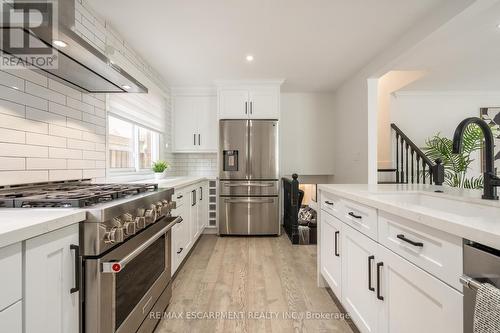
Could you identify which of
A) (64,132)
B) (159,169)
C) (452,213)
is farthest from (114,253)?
(159,169)

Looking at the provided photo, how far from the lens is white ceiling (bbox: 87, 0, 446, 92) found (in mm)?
1960

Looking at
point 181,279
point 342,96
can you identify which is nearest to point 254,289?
point 181,279

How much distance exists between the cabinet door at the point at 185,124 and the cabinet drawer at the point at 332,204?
260 centimetres

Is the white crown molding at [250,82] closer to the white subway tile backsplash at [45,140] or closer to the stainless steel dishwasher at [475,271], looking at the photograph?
the white subway tile backsplash at [45,140]

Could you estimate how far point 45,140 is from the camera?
60.3 inches

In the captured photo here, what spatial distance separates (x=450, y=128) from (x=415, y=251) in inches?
177

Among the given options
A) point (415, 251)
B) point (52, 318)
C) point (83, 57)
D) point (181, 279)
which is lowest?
point (181, 279)

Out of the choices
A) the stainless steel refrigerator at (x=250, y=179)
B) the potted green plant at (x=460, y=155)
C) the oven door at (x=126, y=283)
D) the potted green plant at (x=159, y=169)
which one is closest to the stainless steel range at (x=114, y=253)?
the oven door at (x=126, y=283)

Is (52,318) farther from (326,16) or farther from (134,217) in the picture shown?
(326,16)

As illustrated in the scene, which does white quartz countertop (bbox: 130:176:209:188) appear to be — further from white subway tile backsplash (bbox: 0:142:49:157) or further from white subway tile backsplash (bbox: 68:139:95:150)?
white subway tile backsplash (bbox: 0:142:49:157)

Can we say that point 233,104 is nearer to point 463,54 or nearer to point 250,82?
point 250,82

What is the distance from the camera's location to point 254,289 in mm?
2117

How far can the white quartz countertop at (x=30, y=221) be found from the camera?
0.68 meters

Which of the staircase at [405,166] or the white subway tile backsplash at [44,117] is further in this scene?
the staircase at [405,166]
